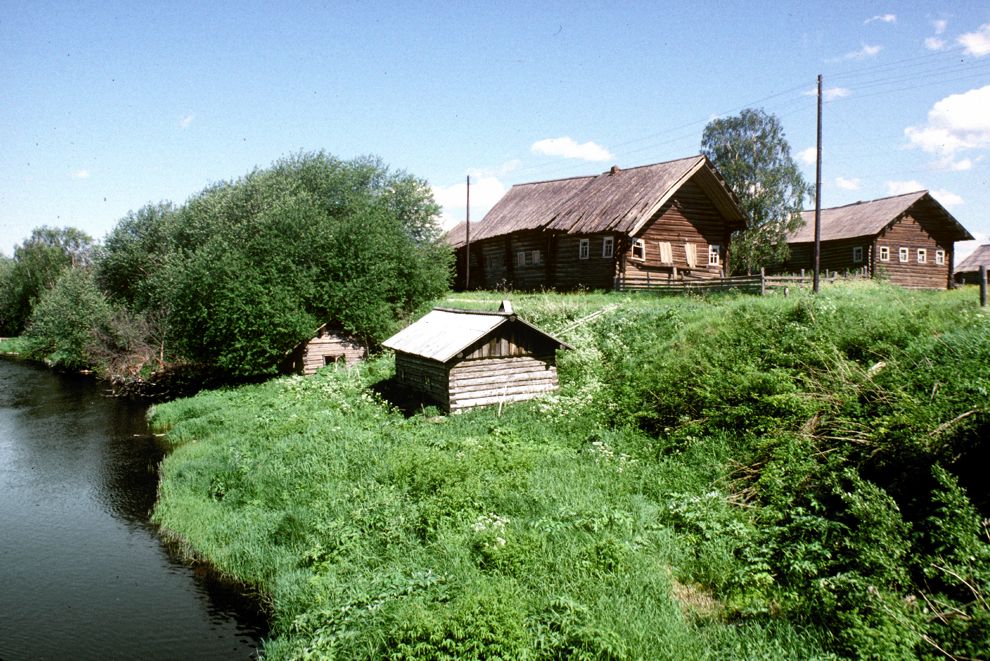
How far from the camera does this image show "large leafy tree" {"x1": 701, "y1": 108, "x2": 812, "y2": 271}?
112ft

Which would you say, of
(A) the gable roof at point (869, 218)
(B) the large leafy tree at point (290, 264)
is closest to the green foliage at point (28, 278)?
(B) the large leafy tree at point (290, 264)

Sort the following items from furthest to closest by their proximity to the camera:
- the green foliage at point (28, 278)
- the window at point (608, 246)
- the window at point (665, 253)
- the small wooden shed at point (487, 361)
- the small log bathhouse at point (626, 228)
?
1. the green foliage at point (28, 278)
2. the window at point (665, 253)
3. the window at point (608, 246)
4. the small log bathhouse at point (626, 228)
5. the small wooden shed at point (487, 361)

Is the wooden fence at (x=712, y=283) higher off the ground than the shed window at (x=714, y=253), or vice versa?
the shed window at (x=714, y=253)

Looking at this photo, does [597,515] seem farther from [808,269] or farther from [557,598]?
[808,269]

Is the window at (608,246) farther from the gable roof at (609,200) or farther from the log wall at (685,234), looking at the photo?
the gable roof at (609,200)

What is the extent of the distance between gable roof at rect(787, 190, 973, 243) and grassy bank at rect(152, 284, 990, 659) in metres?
21.3

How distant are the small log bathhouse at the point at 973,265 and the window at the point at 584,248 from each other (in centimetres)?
2990

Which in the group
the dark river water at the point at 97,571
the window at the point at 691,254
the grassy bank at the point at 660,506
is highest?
the window at the point at 691,254

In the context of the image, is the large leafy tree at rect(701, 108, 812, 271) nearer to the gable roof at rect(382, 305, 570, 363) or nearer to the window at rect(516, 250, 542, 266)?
the window at rect(516, 250, 542, 266)

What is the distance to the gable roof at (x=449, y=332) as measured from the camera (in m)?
17.1

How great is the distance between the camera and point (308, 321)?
86.4 feet

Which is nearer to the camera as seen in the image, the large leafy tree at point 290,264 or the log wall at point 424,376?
the log wall at point 424,376

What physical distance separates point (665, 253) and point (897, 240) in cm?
1541

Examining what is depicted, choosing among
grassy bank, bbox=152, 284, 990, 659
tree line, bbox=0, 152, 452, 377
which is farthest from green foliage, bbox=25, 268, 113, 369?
grassy bank, bbox=152, 284, 990, 659
